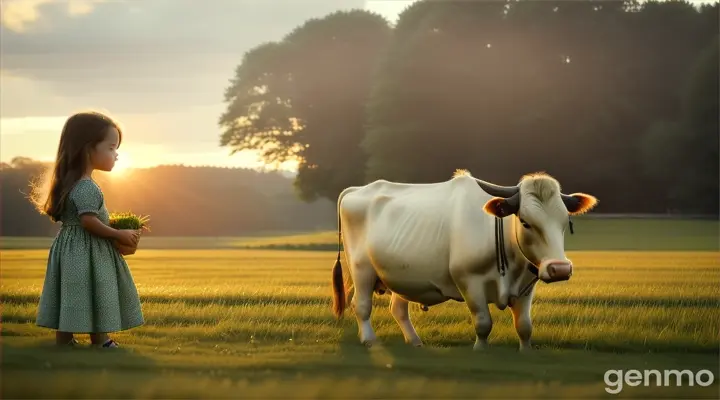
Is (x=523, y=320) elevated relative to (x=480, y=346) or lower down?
elevated

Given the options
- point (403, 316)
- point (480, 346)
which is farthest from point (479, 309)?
point (403, 316)

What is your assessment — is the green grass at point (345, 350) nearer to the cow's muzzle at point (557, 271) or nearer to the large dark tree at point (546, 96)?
the cow's muzzle at point (557, 271)

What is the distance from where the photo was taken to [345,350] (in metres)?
7.75

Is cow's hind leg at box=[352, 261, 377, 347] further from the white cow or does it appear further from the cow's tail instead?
the cow's tail

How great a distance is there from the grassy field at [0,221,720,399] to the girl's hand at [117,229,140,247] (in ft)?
2.82

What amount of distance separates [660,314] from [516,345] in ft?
7.72

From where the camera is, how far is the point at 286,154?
51.7 m

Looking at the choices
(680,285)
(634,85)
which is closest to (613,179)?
(634,85)

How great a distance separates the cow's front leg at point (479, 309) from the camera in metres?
7.62

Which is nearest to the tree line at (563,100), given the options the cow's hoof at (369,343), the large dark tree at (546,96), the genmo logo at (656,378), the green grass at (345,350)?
the large dark tree at (546,96)

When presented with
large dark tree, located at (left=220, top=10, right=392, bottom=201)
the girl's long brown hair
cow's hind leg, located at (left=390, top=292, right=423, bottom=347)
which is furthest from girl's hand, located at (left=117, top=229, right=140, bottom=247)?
large dark tree, located at (left=220, top=10, right=392, bottom=201)

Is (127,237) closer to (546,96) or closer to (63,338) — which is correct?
(63,338)

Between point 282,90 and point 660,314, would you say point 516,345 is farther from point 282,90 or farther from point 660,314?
point 282,90

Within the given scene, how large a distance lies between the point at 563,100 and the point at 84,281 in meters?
34.8
